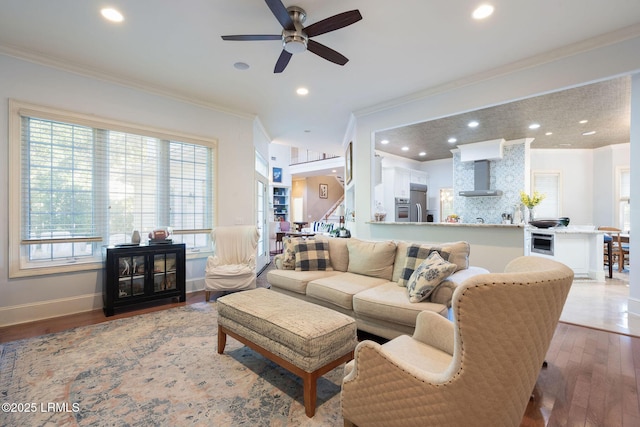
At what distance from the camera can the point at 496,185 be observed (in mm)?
6766

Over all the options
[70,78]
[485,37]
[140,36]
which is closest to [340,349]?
[485,37]

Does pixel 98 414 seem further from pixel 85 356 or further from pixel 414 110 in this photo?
pixel 414 110

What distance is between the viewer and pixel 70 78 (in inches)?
135

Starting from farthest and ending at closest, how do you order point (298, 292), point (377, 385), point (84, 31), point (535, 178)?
point (535, 178)
point (298, 292)
point (84, 31)
point (377, 385)

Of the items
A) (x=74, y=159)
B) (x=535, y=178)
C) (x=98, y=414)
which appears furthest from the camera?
(x=535, y=178)

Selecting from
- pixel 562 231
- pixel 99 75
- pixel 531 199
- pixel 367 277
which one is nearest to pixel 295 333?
pixel 367 277

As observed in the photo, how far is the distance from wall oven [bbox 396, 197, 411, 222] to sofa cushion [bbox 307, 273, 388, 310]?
193 inches

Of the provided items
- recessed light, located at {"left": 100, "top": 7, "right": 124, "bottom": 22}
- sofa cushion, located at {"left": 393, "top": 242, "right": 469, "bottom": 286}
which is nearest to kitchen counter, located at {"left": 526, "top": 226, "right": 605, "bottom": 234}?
sofa cushion, located at {"left": 393, "top": 242, "right": 469, "bottom": 286}

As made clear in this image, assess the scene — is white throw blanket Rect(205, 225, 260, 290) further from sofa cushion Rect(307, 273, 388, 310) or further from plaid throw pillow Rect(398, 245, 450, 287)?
plaid throw pillow Rect(398, 245, 450, 287)

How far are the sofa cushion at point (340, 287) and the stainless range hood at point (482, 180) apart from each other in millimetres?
4825

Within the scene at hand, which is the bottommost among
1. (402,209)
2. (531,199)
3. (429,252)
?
(429,252)

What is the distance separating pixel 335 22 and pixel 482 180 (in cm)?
582

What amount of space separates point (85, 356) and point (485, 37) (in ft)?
15.4

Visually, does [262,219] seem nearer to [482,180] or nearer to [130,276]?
[130,276]
